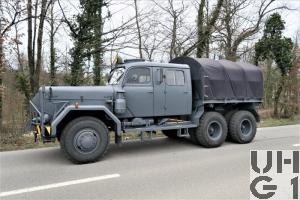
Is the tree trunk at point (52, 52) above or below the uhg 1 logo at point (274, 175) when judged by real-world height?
above

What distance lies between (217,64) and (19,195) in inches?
277

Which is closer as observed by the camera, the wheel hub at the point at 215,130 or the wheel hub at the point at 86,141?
the wheel hub at the point at 86,141

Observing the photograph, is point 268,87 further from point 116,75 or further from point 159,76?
point 116,75

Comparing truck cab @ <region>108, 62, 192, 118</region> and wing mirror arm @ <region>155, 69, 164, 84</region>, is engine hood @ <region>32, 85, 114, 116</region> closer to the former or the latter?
truck cab @ <region>108, 62, 192, 118</region>

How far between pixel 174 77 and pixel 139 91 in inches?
49.5

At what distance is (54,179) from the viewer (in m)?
6.74

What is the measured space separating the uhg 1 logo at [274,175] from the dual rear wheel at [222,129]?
1.29 meters

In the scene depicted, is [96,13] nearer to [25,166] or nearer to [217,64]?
[217,64]

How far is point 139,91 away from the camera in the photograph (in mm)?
9109

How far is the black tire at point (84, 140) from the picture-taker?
7.93 m

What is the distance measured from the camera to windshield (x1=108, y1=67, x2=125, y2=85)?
9281 mm

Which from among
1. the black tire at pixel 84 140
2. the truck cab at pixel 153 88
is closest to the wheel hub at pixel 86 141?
the black tire at pixel 84 140

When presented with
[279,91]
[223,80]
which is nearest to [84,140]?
[223,80]

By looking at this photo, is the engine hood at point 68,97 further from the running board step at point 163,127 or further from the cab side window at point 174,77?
the cab side window at point 174,77
